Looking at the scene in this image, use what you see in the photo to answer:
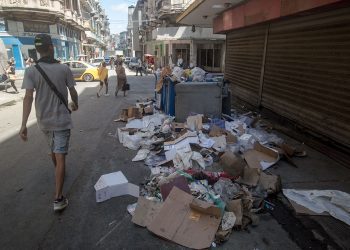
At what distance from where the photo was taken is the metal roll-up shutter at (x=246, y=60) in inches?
347

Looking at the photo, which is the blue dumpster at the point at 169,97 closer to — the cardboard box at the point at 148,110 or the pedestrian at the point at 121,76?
the cardboard box at the point at 148,110

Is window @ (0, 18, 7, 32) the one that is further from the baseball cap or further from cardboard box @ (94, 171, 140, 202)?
cardboard box @ (94, 171, 140, 202)

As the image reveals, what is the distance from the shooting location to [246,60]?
989 cm

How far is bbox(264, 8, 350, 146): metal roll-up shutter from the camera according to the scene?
493 cm

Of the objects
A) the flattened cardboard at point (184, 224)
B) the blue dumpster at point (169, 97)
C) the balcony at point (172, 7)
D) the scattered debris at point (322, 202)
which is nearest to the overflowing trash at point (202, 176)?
the flattened cardboard at point (184, 224)

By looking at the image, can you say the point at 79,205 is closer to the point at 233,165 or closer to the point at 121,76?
the point at 233,165

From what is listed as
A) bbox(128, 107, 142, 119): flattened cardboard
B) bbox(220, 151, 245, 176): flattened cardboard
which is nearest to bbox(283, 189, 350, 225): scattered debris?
bbox(220, 151, 245, 176): flattened cardboard

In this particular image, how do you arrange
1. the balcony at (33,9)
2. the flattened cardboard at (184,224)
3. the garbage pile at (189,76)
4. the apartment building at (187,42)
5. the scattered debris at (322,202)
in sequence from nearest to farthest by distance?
the flattened cardboard at (184,224), the scattered debris at (322,202), the garbage pile at (189,76), the balcony at (33,9), the apartment building at (187,42)

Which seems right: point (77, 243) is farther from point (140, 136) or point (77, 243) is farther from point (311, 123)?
point (311, 123)

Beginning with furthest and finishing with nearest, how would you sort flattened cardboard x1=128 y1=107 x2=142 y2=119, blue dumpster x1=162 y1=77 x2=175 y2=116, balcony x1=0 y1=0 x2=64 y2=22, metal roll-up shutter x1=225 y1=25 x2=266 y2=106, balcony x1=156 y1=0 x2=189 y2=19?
balcony x1=156 y1=0 x2=189 y2=19 → balcony x1=0 y1=0 x2=64 y2=22 → metal roll-up shutter x1=225 y1=25 x2=266 y2=106 → flattened cardboard x1=128 y1=107 x2=142 y2=119 → blue dumpster x1=162 y1=77 x2=175 y2=116

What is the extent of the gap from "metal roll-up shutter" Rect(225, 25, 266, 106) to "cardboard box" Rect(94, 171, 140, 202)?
6084 mm

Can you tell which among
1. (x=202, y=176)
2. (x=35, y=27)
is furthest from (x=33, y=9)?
(x=202, y=176)

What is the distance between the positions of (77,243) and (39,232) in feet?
1.67

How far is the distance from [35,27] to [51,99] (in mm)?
26219
